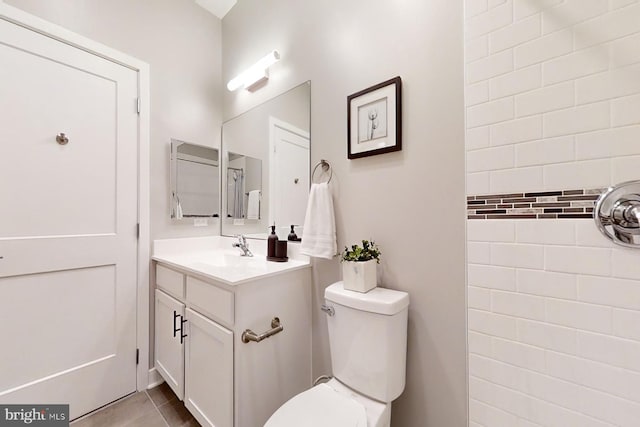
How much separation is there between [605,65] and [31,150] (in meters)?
2.31

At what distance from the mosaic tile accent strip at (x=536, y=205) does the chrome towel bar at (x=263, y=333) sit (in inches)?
36.5

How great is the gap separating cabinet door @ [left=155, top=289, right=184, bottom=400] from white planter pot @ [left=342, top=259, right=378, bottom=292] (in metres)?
0.94

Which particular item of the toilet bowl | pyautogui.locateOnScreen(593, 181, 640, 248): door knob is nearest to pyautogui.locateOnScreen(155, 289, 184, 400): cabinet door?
the toilet bowl

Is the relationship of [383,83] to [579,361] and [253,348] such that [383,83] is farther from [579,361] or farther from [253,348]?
[253,348]

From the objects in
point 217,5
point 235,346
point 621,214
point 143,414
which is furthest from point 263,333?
point 217,5

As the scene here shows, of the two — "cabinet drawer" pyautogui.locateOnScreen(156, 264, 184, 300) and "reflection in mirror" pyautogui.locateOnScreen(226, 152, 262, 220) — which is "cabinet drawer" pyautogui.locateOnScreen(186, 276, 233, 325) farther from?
"reflection in mirror" pyautogui.locateOnScreen(226, 152, 262, 220)

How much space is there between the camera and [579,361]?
0.70 meters

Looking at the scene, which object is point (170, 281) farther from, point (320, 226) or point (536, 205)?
point (536, 205)

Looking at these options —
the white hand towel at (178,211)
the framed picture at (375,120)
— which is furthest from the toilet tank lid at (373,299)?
the white hand towel at (178,211)

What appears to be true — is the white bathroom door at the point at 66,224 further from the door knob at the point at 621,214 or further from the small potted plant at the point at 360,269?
the door knob at the point at 621,214

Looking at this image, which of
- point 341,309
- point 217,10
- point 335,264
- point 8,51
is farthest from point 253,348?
point 217,10

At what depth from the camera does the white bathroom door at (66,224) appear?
1240 millimetres

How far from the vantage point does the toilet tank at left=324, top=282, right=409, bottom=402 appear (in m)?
0.93

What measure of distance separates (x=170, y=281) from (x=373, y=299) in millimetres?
1218
